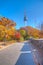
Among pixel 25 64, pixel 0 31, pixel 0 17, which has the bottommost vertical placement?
pixel 25 64

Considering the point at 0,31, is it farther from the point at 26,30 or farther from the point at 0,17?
the point at 26,30

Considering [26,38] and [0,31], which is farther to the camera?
[26,38]

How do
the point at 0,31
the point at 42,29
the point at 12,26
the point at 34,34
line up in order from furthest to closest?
1. the point at 34,34
2. the point at 42,29
3. the point at 12,26
4. the point at 0,31

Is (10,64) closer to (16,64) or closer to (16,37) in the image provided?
(16,64)

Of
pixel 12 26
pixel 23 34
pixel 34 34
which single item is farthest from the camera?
pixel 23 34

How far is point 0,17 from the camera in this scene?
146ft

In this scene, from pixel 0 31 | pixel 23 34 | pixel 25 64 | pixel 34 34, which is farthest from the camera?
pixel 23 34

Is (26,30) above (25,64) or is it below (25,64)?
above

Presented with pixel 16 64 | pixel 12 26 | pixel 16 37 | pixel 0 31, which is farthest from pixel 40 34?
pixel 16 64

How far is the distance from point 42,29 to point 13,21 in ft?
36.0

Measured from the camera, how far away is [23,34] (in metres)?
85.9

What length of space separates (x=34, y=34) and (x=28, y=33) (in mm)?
7298

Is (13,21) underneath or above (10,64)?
above

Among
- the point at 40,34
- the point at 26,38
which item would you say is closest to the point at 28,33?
the point at 26,38
